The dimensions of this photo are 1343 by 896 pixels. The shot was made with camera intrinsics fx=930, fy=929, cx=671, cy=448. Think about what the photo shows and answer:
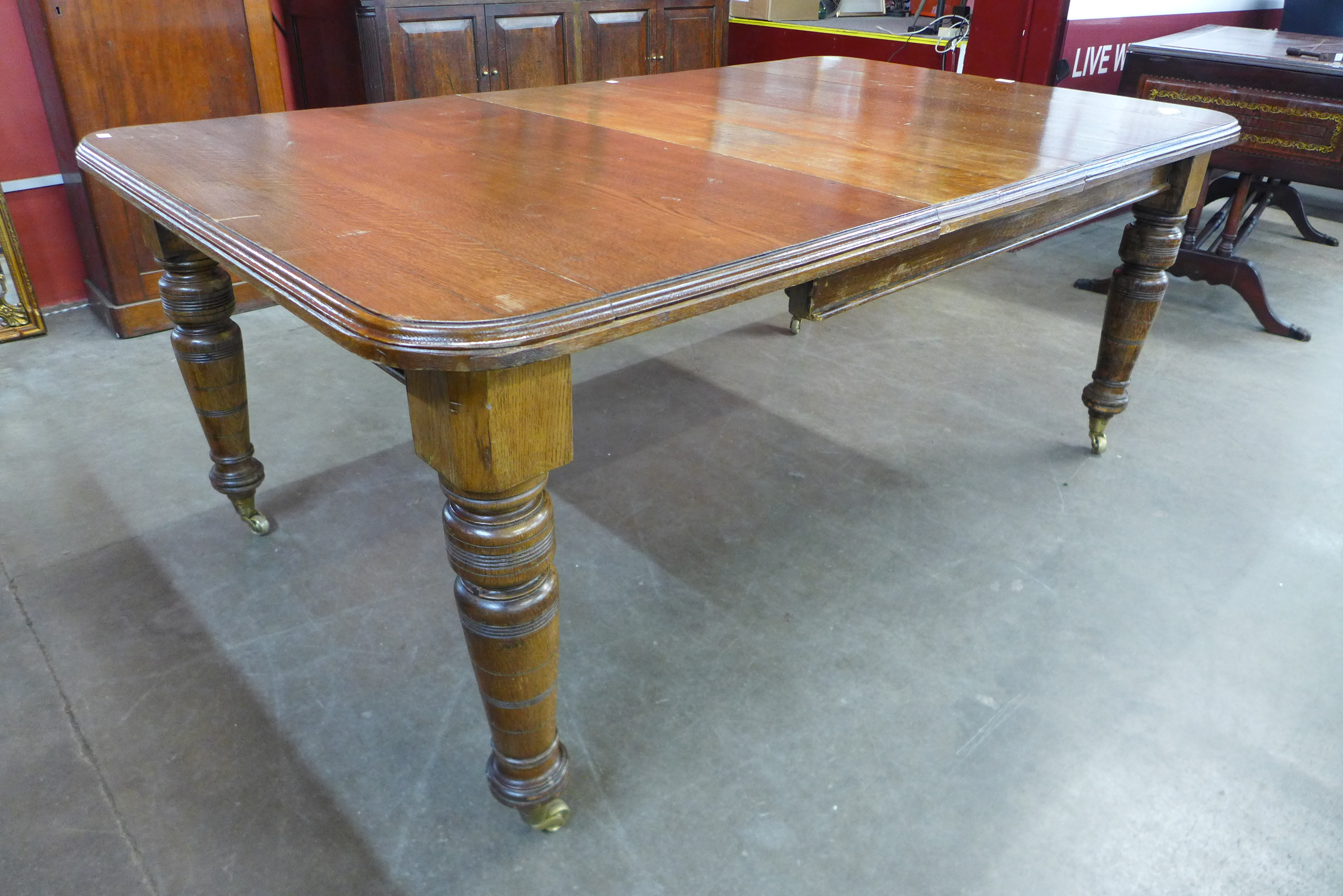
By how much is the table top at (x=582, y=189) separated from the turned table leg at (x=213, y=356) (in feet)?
0.62

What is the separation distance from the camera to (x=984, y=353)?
8.72 feet

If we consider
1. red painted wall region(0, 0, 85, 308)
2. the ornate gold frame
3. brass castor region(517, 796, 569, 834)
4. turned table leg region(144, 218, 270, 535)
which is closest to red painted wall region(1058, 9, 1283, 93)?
turned table leg region(144, 218, 270, 535)

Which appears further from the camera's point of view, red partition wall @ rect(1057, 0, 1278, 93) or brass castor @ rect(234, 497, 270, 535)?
red partition wall @ rect(1057, 0, 1278, 93)

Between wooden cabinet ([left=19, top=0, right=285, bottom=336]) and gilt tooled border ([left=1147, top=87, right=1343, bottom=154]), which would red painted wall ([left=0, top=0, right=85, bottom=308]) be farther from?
gilt tooled border ([left=1147, top=87, right=1343, bottom=154])

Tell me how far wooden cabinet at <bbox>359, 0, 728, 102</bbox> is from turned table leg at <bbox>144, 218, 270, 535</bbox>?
151 centimetres

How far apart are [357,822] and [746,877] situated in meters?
0.52

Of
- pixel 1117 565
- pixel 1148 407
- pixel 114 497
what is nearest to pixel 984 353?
pixel 1148 407

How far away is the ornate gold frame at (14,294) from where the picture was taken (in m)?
2.54

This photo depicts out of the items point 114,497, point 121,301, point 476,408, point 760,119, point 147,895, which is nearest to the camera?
point 476,408

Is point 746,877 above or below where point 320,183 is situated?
below

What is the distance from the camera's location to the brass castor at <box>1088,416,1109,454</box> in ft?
6.83

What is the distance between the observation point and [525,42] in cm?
317

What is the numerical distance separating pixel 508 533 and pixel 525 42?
265cm

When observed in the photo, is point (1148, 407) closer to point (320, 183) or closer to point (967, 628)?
point (967, 628)
